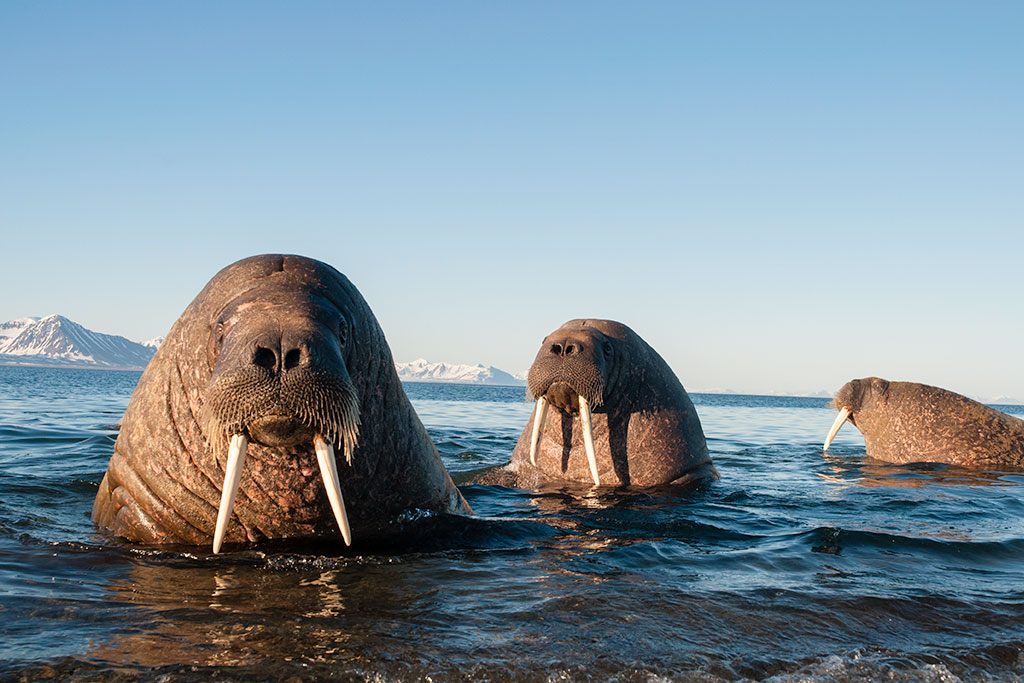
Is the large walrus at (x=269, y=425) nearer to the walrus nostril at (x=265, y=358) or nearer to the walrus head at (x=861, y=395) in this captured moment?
the walrus nostril at (x=265, y=358)

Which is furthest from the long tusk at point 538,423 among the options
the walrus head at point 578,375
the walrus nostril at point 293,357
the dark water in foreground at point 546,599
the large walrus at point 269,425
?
the walrus nostril at point 293,357

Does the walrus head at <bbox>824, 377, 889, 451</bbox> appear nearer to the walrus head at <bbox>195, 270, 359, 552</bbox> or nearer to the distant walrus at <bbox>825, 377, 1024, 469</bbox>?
the distant walrus at <bbox>825, 377, 1024, 469</bbox>

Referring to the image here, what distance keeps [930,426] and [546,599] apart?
8.68 metres

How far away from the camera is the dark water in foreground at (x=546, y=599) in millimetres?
3557

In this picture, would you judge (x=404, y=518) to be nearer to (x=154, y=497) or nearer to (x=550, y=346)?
(x=154, y=497)

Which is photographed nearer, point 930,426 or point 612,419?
point 612,419

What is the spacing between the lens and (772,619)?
4.28 m

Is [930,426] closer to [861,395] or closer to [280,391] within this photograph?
[861,395]

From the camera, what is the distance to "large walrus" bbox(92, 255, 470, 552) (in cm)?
415

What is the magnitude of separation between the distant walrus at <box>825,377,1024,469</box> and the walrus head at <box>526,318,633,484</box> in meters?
5.13

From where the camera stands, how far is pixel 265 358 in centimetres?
415

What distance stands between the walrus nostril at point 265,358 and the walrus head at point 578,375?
3892mm

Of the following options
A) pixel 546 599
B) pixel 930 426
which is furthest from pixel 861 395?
pixel 546 599

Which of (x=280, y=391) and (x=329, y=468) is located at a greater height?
(x=280, y=391)
